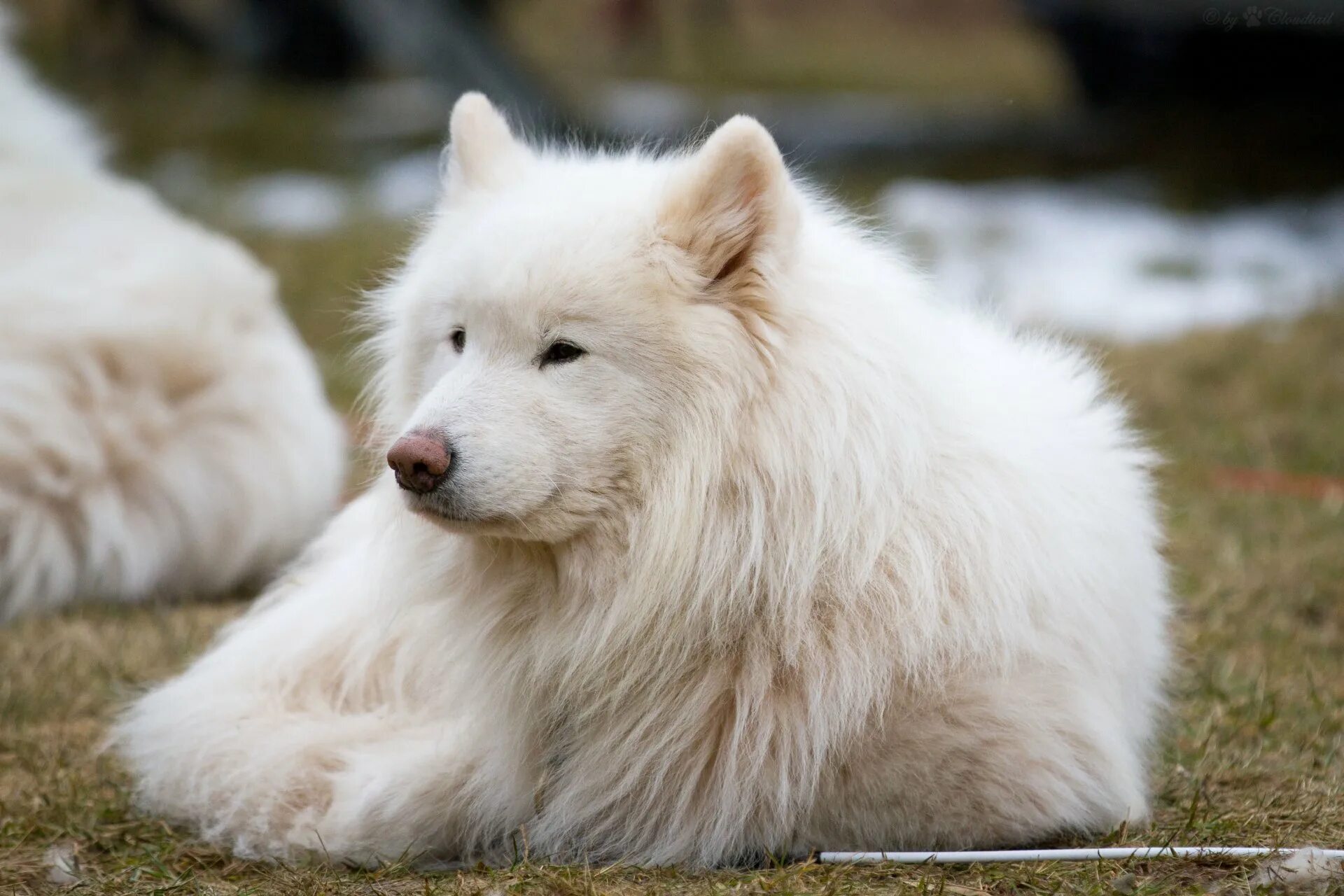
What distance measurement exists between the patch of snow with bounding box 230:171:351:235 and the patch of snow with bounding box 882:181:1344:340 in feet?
14.1

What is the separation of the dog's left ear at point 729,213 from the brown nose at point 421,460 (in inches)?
23.1

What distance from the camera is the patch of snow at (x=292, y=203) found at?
10773 mm

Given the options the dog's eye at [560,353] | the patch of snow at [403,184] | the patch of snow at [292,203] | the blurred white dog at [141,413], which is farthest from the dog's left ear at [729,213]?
the patch of snow at [403,184]

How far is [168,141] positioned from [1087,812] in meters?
12.2

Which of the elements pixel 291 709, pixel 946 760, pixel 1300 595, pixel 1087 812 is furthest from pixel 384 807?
pixel 1300 595

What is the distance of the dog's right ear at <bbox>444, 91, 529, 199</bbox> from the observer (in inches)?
118

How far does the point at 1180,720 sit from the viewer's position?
12.1ft

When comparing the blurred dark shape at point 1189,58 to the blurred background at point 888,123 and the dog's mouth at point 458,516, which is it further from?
the dog's mouth at point 458,516

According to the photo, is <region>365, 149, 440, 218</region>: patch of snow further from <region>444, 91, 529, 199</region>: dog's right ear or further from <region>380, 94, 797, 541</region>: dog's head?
<region>380, 94, 797, 541</region>: dog's head

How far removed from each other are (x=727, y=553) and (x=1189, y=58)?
11945 millimetres

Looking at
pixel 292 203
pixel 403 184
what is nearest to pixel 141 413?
pixel 292 203

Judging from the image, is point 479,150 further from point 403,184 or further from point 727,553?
point 403,184

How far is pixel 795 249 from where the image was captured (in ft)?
8.83

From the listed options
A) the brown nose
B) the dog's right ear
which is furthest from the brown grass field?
the dog's right ear
